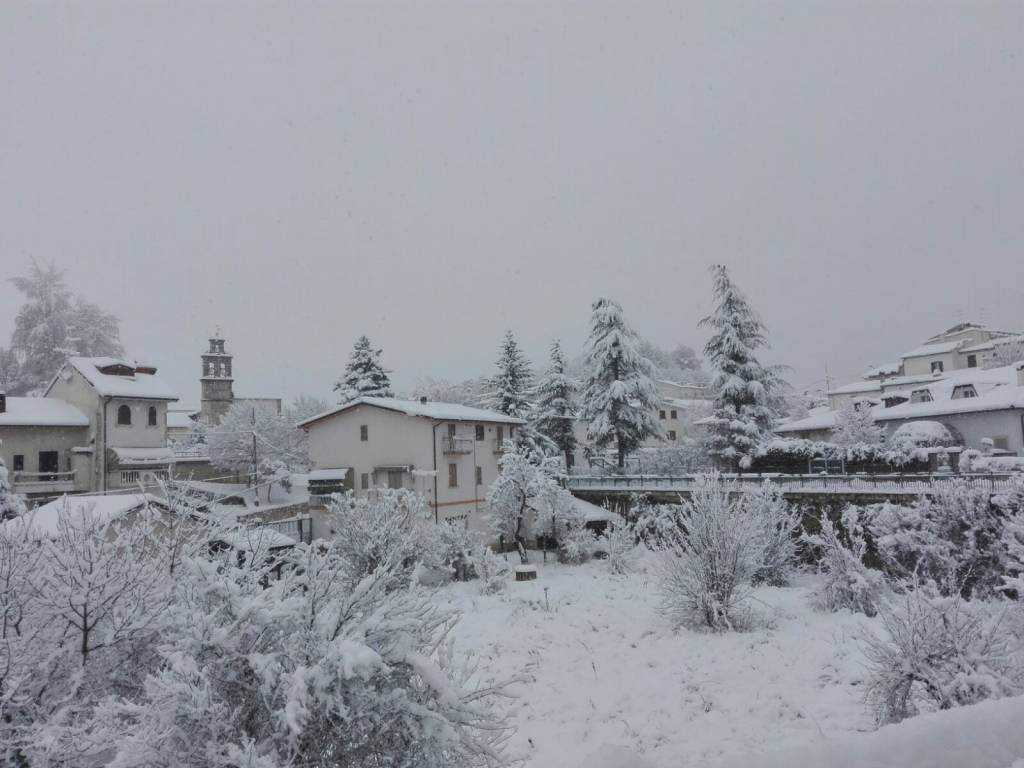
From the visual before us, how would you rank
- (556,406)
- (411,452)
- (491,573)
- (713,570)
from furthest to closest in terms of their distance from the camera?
(556,406)
(411,452)
(491,573)
(713,570)

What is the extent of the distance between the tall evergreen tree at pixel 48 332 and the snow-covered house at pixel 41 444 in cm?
1101

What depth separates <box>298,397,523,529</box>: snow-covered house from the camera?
28.0 metres

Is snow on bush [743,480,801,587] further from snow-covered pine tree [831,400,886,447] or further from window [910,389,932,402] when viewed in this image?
window [910,389,932,402]

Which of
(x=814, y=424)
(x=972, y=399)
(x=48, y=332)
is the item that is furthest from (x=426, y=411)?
(x=48, y=332)

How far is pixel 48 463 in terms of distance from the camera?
31.3m

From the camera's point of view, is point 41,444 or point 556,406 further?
point 556,406

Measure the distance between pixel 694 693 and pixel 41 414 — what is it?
35257 mm

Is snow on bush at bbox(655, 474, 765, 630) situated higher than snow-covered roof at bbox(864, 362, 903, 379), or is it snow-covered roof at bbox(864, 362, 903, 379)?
snow-covered roof at bbox(864, 362, 903, 379)

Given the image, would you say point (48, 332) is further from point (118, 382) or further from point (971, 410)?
point (971, 410)

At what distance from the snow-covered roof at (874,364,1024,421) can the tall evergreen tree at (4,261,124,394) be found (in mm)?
51338

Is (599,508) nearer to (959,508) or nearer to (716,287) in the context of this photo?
(716,287)

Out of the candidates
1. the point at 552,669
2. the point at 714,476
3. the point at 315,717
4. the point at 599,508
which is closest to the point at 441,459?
the point at 599,508

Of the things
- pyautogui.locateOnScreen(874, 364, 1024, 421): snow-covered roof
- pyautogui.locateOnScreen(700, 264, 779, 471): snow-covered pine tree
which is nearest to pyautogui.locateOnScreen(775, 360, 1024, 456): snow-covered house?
pyautogui.locateOnScreen(874, 364, 1024, 421): snow-covered roof

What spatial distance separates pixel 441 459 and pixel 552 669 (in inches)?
712
